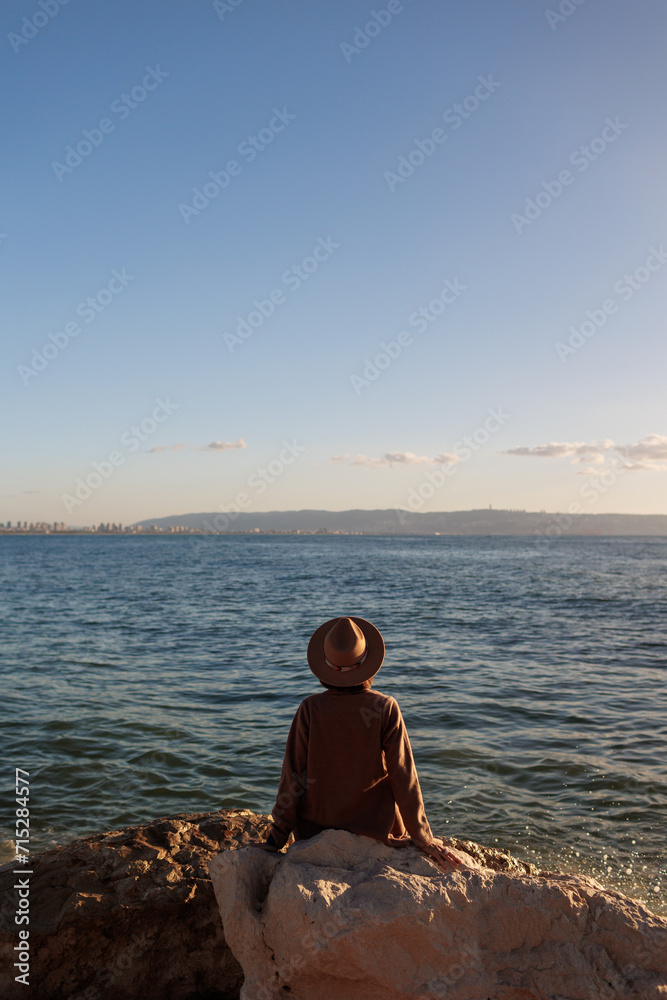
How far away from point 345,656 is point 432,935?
1.35 m

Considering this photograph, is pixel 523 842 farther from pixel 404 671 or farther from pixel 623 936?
pixel 404 671

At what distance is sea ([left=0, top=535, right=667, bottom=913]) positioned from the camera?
7.33 m

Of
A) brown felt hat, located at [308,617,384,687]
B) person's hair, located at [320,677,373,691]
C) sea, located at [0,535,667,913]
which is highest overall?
brown felt hat, located at [308,617,384,687]

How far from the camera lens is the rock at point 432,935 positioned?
309 centimetres

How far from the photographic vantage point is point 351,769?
3818mm

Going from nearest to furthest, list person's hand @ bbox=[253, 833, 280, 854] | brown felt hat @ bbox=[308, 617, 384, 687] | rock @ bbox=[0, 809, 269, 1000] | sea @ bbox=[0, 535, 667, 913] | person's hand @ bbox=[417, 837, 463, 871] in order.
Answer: person's hand @ bbox=[417, 837, 463, 871], person's hand @ bbox=[253, 833, 280, 854], brown felt hat @ bbox=[308, 617, 384, 687], rock @ bbox=[0, 809, 269, 1000], sea @ bbox=[0, 535, 667, 913]

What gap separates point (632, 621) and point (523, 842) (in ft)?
59.5

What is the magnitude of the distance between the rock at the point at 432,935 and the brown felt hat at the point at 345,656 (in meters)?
0.94

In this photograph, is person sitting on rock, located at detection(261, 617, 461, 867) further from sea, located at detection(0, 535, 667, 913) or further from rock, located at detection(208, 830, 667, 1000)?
sea, located at detection(0, 535, 667, 913)

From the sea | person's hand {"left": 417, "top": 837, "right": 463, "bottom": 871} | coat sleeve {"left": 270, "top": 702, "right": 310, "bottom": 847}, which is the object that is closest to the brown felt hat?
coat sleeve {"left": 270, "top": 702, "right": 310, "bottom": 847}

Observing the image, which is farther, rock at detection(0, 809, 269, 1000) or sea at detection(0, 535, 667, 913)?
sea at detection(0, 535, 667, 913)

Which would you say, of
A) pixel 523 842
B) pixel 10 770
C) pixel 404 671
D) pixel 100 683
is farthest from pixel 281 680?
pixel 523 842

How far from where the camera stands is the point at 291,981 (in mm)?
3195

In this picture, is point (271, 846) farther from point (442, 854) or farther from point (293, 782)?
point (442, 854)
